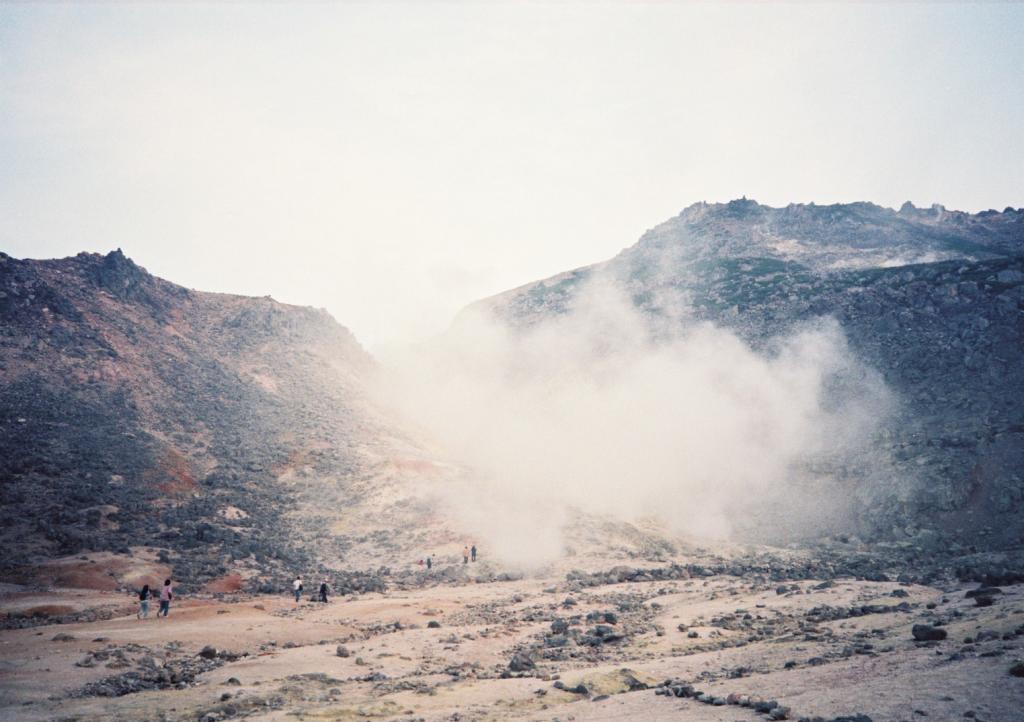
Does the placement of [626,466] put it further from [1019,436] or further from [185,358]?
[185,358]

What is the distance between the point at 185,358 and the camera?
222 ft

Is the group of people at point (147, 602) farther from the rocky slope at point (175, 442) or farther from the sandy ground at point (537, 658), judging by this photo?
the rocky slope at point (175, 442)

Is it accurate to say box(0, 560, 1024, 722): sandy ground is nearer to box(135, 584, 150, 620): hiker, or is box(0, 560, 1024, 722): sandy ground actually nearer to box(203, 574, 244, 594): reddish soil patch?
box(135, 584, 150, 620): hiker

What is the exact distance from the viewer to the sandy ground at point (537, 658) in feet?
40.5

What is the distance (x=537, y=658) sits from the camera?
1908 cm

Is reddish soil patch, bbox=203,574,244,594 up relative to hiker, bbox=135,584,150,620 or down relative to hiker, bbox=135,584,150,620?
down

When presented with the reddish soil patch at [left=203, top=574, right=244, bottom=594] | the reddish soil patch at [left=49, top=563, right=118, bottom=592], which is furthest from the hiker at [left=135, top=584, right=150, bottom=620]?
the reddish soil patch at [left=203, top=574, right=244, bottom=594]

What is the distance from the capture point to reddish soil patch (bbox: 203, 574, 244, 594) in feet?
112

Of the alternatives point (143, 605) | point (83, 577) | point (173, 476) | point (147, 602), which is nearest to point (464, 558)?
point (147, 602)

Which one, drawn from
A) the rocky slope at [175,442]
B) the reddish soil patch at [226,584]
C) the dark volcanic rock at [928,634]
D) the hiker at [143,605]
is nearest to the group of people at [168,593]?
the hiker at [143,605]

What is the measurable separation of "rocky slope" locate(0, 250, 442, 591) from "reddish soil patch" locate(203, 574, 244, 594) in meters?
0.16

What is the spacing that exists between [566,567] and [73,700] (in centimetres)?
2930

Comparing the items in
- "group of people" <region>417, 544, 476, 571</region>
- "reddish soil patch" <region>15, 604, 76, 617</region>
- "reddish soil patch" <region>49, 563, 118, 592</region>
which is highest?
"reddish soil patch" <region>49, 563, 118, 592</region>

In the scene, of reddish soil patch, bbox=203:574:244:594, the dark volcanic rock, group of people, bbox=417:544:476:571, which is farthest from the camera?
group of people, bbox=417:544:476:571
